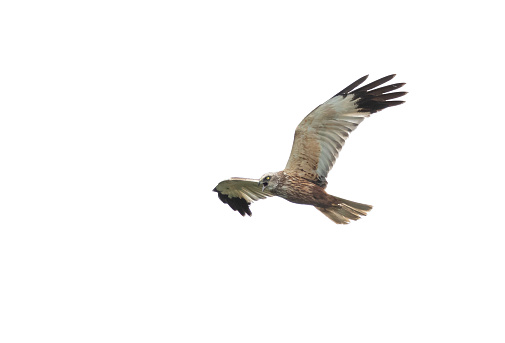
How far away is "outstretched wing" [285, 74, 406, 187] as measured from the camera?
1617 centimetres

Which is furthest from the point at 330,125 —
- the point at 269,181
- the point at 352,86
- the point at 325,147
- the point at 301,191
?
the point at 269,181

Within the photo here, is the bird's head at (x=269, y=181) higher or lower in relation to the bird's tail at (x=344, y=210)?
higher

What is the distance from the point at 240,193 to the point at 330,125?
367 centimetres

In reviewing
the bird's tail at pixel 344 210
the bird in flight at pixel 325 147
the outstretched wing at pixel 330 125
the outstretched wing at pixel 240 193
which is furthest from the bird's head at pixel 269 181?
the outstretched wing at pixel 240 193

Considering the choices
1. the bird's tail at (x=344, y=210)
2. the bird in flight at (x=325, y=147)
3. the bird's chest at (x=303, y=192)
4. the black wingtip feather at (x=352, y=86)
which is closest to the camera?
the black wingtip feather at (x=352, y=86)

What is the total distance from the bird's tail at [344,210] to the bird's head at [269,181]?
114 centimetres

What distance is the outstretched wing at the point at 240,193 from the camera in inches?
740

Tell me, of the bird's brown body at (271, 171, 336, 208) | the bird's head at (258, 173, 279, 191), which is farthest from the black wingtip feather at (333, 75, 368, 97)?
the bird's head at (258, 173, 279, 191)

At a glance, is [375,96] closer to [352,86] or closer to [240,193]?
[352,86]

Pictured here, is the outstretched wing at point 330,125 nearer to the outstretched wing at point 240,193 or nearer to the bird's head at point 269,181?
the bird's head at point 269,181

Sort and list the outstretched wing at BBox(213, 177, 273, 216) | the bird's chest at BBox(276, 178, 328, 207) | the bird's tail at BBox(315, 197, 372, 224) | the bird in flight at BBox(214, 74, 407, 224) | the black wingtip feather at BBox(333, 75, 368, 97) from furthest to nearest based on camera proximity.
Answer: the outstretched wing at BBox(213, 177, 273, 216) → the bird's tail at BBox(315, 197, 372, 224) → the bird's chest at BBox(276, 178, 328, 207) → the bird in flight at BBox(214, 74, 407, 224) → the black wingtip feather at BBox(333, 75, 368, 97)

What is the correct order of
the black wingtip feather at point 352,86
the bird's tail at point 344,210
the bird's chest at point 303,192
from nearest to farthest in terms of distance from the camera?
the black wingtip feather at point 352,86 → the bird's chest at point 303,192 → the bird's tail at point 344,210

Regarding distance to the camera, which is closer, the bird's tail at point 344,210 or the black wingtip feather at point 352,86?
the black wingtip feather at point 352,86

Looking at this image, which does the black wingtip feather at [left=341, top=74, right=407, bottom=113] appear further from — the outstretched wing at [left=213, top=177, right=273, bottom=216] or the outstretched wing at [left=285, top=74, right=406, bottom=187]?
the outstretched wing at [left=213, top=177, right=273, bottom=216]
